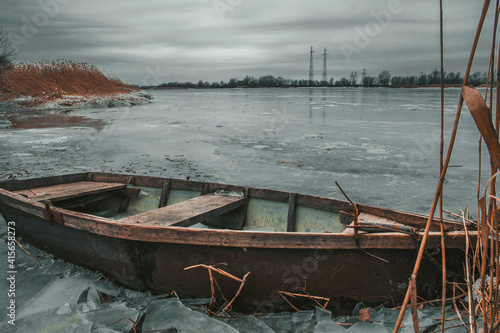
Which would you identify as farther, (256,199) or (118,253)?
(256,199)

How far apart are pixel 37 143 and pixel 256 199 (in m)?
11.1

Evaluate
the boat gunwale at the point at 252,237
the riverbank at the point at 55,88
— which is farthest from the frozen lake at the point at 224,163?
the riverbank at the point at 55,88

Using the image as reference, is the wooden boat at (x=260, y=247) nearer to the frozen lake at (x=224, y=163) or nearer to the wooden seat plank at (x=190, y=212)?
the wooden seat plank at (x=190, y=212)

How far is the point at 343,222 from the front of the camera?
4027mm

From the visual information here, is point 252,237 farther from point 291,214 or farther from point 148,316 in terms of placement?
point 291,214

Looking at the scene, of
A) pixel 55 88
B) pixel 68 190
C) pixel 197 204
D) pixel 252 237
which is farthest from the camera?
pixel 55 88

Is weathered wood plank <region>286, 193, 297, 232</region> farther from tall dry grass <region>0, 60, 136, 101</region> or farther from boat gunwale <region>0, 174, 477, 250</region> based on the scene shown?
tall dry grass <region>0, 60, 136, 101</region>

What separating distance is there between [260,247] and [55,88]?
35.9m

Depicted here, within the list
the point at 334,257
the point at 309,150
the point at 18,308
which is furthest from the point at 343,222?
the point at 309,150

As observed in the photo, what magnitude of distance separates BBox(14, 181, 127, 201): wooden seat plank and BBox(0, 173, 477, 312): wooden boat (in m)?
0.09

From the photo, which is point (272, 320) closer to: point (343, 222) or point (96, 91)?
point (343, 222)

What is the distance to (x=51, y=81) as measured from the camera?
110 feet

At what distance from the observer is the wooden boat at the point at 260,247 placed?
3.08 meters

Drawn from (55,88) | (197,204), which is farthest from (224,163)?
(55,88)
